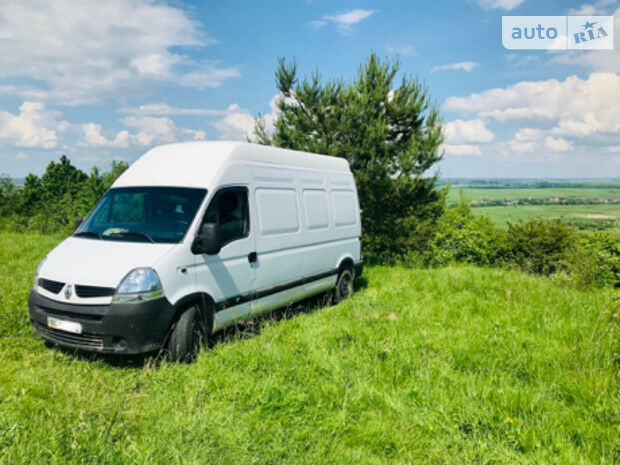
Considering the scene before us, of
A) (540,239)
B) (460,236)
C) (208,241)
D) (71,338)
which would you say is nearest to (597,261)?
(460,236)

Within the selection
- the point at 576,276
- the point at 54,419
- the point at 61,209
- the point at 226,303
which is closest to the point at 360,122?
the point at 576,276

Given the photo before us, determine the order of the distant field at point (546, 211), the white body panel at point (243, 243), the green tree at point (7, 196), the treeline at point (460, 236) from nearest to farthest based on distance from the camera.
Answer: the white body panel at point (243, 243) → the treeline at point (460, 236) → the green tree at point (7, 196) → the distant field at point (546, 211)

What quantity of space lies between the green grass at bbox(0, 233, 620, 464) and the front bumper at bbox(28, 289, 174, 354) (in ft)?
0.82

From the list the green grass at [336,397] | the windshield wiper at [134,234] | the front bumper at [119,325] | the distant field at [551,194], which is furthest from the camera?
the distant field at [551,194]

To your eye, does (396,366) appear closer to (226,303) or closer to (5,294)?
(226,303)

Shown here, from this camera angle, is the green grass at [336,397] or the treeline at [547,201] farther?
the treeline at [547,201]

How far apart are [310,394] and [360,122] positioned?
12.8 metres

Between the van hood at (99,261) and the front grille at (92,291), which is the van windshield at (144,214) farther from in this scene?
the front grille at (92,291)

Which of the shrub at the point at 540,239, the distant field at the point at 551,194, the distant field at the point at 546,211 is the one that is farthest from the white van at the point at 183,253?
the distant field at the point at 551,194

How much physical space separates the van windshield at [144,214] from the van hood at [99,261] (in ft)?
0.54

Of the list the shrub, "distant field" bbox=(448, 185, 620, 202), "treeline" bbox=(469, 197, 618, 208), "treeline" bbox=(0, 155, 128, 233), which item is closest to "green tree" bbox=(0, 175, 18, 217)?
"treeline" bbox=(0, 155, 128, 233)

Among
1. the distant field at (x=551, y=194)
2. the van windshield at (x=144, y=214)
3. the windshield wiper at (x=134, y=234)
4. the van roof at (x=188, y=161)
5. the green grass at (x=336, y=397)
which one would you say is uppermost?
the distant field at (x=551, y=194)

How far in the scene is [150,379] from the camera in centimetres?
405

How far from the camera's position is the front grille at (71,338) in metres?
4.27
